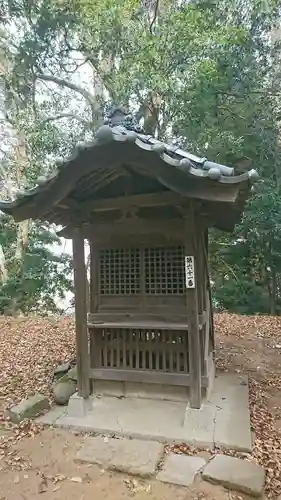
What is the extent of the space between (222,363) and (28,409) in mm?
3237

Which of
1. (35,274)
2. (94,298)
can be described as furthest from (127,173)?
(35,274)

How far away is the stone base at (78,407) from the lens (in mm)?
4180

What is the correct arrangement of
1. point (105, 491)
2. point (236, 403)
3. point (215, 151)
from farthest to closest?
point (215, 151) < point (236, 403) < point (105, 491)

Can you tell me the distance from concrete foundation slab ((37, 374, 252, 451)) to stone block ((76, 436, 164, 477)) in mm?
137

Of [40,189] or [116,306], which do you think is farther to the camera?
[116,306]

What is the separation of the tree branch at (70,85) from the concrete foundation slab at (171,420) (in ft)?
29.0

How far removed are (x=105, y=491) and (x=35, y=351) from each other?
4287mm

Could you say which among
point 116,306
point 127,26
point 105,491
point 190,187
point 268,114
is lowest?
point 105,491

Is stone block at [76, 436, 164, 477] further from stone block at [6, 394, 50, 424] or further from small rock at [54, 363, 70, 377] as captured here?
small rock at [54, 363, 70, 377]

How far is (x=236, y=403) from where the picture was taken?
14.3 ft

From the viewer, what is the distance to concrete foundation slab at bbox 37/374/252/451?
143 inches

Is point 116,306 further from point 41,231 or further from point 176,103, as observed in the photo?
point 41,231

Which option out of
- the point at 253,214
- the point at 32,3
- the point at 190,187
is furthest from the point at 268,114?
the point at 190,187

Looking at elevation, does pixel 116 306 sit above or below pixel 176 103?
below
